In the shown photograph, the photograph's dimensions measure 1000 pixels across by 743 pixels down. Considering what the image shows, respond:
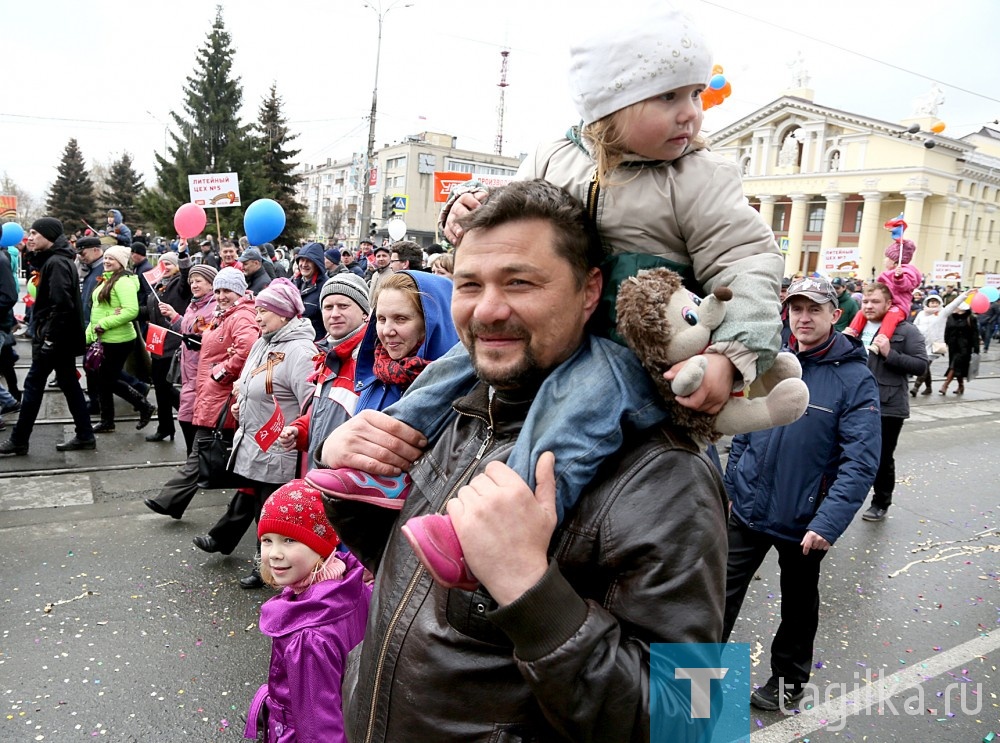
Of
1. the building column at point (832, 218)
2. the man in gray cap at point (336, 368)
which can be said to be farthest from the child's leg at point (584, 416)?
the building column at point (832, 218)

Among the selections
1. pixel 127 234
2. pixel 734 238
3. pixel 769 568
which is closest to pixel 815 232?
pixel 127 234

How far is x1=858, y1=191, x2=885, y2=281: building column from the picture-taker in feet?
176

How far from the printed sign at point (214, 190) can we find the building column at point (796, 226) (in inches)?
2093

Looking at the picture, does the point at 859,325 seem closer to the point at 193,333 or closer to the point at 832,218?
the point at 193,333

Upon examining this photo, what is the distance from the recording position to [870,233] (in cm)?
5362

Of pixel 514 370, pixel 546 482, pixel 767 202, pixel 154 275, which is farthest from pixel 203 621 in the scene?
pixel 767 202

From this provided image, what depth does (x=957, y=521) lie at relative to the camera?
271 inches

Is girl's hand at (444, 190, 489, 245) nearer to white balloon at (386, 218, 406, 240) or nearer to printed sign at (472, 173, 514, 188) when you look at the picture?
printed sign at (472, 173, 514, 188)

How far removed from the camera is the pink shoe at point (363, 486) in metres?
1.66

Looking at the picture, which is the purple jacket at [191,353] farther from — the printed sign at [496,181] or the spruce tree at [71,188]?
the spruce tree at [71,188]

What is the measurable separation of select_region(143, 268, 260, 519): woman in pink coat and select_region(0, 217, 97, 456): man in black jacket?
1.96 metres

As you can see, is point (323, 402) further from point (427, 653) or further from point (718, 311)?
point (718, 311)

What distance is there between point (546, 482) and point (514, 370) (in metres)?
0.30

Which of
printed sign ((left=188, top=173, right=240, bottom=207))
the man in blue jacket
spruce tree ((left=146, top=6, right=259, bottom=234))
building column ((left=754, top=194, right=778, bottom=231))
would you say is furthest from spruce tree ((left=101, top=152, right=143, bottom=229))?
the man in blue jacket
